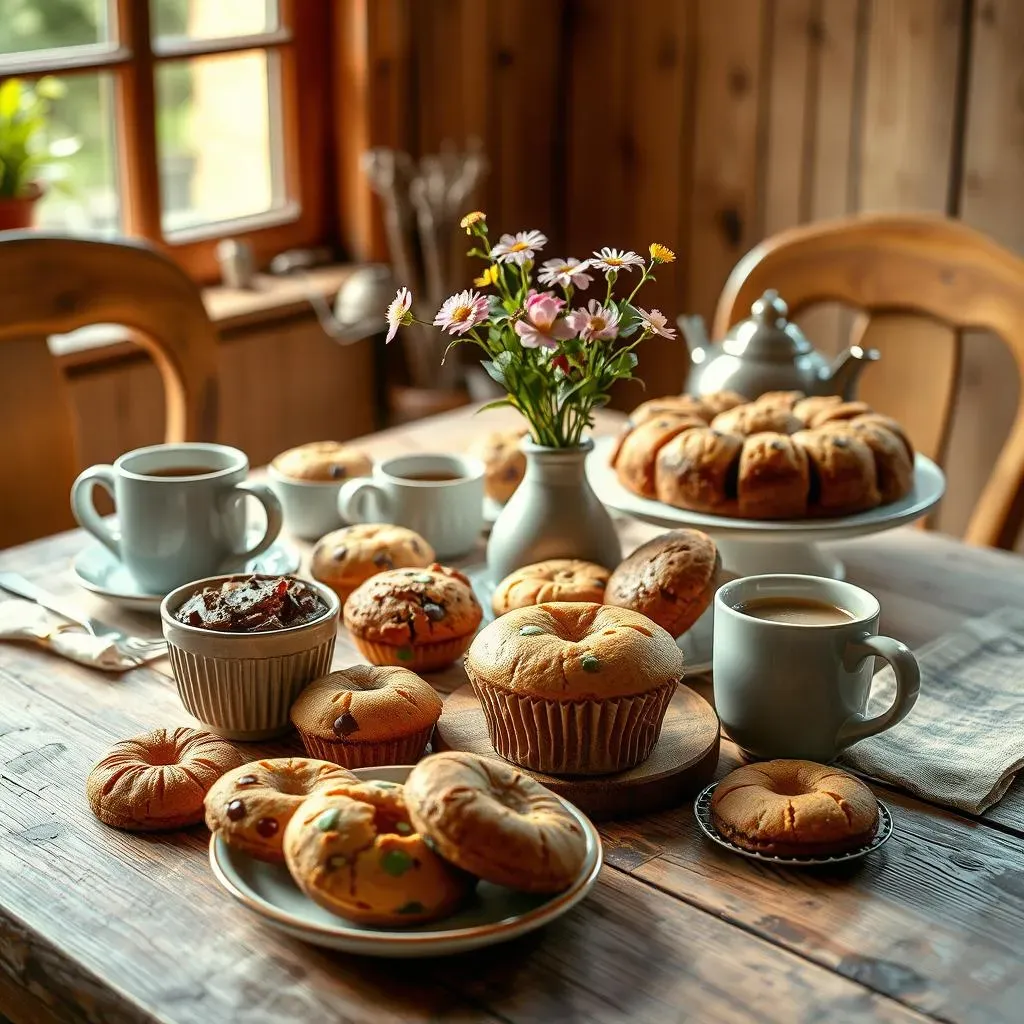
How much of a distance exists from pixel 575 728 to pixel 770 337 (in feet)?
2.22

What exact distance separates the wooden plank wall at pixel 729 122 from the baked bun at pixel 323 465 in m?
1.52

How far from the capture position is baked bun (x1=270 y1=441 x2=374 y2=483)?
1.50 m

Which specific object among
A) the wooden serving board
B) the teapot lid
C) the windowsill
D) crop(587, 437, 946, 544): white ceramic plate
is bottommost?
the wooden serving board

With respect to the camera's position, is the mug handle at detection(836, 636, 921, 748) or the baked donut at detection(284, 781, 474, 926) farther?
the mug handle at detection(836, 636, 921, 748)

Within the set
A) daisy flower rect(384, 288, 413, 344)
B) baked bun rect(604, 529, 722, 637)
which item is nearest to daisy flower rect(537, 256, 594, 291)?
daisy flower rect(384, 288, 413, 344)

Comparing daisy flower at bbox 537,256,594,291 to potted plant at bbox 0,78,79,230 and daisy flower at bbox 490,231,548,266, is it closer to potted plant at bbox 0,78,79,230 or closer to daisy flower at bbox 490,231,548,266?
daisy flower at bbox 490,231,548,266

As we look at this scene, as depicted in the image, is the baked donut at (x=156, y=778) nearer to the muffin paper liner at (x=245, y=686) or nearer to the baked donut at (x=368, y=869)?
the muffin paper liner at (x=245, y=686)

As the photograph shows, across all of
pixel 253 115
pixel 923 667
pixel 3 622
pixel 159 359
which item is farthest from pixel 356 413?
pixel 923 667

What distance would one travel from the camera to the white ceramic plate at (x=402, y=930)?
2.62 feet

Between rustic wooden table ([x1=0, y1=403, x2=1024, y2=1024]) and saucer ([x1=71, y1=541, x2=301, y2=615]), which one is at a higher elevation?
saucer ([x1=71, y1=541, x2=301, y2=615])

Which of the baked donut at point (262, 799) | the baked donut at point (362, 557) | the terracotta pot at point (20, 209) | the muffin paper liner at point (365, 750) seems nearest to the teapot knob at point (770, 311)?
the baked donut at point (362, 557)

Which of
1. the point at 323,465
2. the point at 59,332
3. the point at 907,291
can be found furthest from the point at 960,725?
the point at 59,332

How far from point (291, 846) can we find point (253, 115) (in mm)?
2162

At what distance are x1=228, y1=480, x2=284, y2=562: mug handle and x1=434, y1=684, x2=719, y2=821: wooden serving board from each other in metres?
0.29
